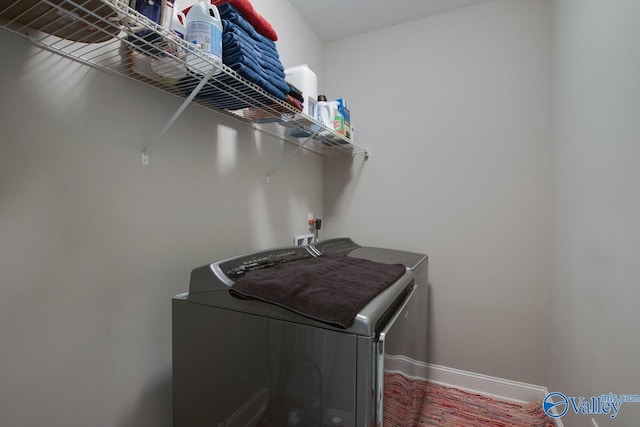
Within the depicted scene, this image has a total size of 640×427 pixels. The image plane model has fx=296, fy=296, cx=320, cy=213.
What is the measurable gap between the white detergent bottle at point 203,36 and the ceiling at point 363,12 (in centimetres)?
141

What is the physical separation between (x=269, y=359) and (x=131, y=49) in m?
1.09

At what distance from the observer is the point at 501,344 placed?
2.08 meters

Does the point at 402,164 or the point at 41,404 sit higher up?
the point at 402,164

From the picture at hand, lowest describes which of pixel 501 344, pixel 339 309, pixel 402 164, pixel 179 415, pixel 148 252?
pixel 501 344

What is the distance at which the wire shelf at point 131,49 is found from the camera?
709mm

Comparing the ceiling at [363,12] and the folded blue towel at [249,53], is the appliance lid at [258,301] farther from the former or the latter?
the ceiling at [363,12]

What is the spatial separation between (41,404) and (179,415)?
44 cm

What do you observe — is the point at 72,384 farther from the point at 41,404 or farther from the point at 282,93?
the point at 282,93

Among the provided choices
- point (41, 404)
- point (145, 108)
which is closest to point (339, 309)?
point (41, 404)

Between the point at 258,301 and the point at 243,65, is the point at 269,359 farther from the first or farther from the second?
the point at 243,65

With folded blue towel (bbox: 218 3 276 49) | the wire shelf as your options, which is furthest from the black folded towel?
folded blue towel (bbox: 218 3 276 49)

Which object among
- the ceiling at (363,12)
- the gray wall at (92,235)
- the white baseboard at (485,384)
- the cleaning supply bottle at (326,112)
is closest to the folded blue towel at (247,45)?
the gray wall at (92,235)

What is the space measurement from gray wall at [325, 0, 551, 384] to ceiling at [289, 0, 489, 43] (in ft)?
0.24

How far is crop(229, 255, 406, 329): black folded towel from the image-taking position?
2.86 feet
